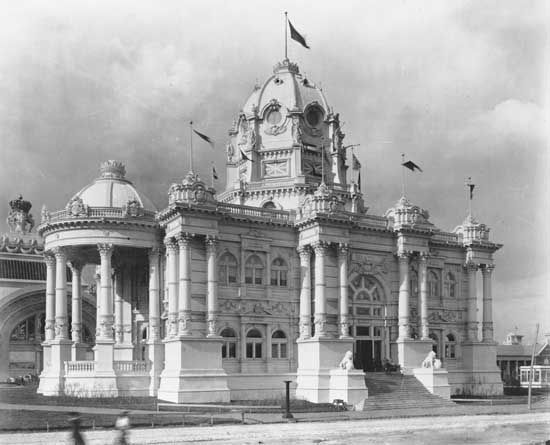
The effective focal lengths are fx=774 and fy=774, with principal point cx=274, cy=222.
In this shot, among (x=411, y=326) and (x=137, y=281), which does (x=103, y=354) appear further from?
(x=411, y=326)

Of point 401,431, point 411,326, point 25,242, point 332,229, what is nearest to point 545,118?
point 401,431

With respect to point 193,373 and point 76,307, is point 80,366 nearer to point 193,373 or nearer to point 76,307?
point 76,307

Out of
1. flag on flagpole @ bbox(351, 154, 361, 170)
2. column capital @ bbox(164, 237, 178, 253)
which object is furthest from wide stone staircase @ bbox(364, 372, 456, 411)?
flag on flagpole @ bbox(351, 154, 361, 170)

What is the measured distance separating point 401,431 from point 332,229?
19727 millimetres

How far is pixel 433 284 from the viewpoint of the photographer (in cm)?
5500

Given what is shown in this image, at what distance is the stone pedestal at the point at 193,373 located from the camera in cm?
4306

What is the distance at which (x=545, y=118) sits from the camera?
28734 millimetres

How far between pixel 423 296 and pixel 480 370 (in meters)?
7.48

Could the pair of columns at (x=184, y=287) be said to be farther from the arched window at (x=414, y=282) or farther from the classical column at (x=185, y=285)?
the arched window at (x=414, y=282)

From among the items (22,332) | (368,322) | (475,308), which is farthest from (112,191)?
(475,308)

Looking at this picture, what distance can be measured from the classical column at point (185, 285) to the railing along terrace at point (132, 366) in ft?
14.5

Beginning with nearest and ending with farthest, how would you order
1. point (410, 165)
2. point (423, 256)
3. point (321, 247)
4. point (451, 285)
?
point (321, 247)
point (410, 165)
point (423, 256)
point (451, 285)

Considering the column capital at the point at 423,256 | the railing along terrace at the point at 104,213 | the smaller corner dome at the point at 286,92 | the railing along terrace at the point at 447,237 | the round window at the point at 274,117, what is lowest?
the column capital at the point at 423,256

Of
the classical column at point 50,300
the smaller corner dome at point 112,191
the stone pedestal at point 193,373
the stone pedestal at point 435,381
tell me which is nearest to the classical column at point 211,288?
the stone pedestal at point 193,373
